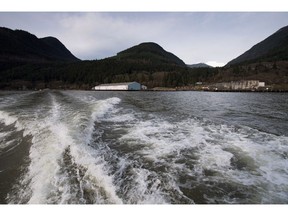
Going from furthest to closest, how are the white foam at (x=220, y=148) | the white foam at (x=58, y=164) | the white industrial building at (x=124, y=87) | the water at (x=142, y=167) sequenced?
the white industrial building at (x=124, y=87)
the white foam at (x=220, y=148)
the white foam at (x=58, y=164)
the water at (x=142, y=167)

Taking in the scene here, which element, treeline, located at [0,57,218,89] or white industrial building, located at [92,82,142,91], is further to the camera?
treeline, located at [0,57,218,89]

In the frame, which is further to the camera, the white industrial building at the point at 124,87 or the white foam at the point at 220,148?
the white industrial building at the point at 124,87

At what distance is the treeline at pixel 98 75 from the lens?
14759 centimetres

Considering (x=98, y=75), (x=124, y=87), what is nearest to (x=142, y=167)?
(x=124, y=87)

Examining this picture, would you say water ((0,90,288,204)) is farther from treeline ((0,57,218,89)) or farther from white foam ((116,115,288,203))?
treeline ((0,57,218,89))

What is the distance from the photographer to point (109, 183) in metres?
5.45

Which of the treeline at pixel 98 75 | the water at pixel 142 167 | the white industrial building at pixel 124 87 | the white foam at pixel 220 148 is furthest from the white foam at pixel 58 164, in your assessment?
the treeline at pixel 98 75

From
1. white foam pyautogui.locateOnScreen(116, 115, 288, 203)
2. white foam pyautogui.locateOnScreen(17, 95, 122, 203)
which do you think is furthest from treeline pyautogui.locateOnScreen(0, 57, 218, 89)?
white foam pyautogui.locateOnScreen(17, 95, 122, 203)

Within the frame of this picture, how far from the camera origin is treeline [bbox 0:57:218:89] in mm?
147587

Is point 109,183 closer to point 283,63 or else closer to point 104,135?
point 104,135

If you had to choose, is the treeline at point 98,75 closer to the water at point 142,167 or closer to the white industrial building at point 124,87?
the white industrial building at point 124,87

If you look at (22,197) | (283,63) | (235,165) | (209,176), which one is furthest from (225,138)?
(283,63)
